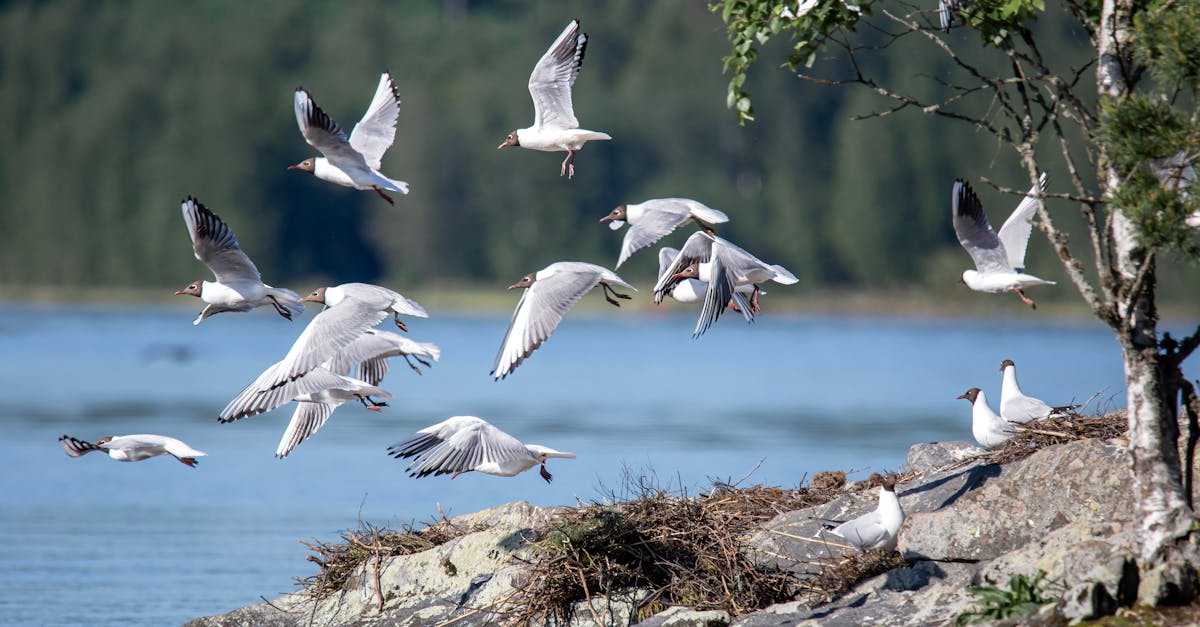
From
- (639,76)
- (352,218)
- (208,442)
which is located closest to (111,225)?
(352,218)

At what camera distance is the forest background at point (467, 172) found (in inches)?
3086

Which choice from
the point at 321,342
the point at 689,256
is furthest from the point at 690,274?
the point at 321,342

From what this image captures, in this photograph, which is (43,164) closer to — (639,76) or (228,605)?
(639,76)

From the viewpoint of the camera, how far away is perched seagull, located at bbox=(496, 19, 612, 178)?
1218 cm

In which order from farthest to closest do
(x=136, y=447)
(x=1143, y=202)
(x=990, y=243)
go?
(x=990, y=243) < (x=136, y=447) < (x=1143, y=202)

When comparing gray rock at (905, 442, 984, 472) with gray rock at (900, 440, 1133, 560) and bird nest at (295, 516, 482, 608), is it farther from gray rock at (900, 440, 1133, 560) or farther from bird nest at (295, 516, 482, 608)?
bird nest at (295, 516, 482, 608)

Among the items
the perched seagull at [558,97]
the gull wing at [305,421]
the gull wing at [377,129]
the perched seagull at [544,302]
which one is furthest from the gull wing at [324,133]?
the gull wing at [305,421]

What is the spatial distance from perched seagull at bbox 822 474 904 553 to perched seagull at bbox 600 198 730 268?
269cm

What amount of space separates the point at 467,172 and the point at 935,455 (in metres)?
80.6

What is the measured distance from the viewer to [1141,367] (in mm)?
8484

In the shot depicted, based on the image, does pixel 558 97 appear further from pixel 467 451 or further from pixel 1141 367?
pixel 1141 367

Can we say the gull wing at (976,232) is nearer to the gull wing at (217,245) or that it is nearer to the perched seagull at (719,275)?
the perched seagull at (719,275)

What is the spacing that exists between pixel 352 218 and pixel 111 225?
51.0 feet

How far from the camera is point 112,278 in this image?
276 ft
